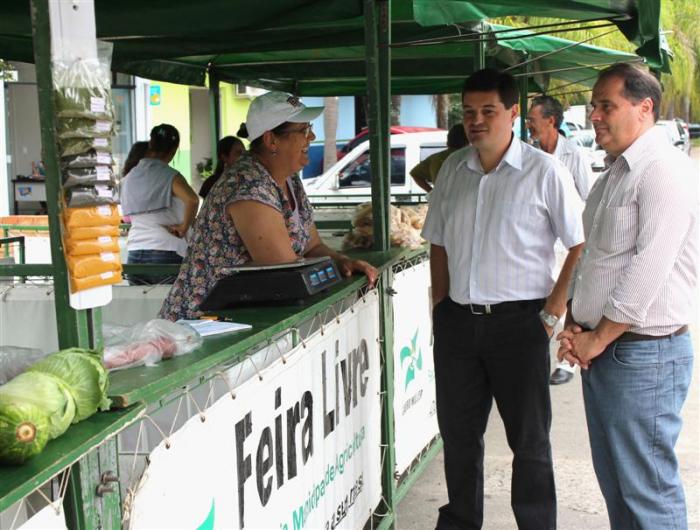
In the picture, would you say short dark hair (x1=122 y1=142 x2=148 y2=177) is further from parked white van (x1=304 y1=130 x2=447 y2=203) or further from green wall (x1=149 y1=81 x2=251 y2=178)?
green wall (x1=149 y1=81 x2=251 y2=178)

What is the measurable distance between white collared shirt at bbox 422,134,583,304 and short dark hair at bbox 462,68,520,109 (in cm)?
19

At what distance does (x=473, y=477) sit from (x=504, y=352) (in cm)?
72

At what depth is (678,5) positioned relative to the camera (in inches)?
1425

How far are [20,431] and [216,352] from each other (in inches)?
37.4

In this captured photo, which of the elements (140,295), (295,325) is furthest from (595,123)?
(140,295)

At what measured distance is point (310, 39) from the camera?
294 inches

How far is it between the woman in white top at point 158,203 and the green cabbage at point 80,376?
5.37 meters

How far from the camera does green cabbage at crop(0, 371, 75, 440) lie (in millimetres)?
1785

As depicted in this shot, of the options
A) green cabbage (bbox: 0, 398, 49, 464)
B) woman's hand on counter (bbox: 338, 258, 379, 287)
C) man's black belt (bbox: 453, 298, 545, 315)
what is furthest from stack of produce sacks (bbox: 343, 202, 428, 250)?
green cabbage (bbox: 0, 398, 49, 464)

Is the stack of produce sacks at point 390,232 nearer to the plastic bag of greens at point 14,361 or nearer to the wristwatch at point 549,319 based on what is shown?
the wristwatch at point 549,319

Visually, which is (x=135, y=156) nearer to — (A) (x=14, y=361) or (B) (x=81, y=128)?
(A) (x=14, y=361)

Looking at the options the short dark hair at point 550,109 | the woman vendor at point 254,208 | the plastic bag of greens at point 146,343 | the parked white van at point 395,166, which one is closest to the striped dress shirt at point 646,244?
the woman vendor at point 254,208

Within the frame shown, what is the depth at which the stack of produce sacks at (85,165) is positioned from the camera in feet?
6.52

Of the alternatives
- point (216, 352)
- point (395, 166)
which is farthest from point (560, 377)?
point (395, 166)
